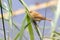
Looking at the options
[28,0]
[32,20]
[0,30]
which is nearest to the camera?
[32,20]

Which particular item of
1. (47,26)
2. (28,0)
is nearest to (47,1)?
(47,26)

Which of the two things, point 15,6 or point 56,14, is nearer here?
point 56,14

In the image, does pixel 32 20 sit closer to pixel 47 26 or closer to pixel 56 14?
pixel 56 14

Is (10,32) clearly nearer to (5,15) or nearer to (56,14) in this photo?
Answer: (5,15)

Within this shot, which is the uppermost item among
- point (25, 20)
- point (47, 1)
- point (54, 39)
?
point (47, 1)

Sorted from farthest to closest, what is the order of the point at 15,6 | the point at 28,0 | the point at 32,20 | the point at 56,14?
the point at 28,0
the point at 15,6
the point at 32,20
the point at 56,14

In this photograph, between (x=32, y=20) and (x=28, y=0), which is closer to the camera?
(x=32, y=20)

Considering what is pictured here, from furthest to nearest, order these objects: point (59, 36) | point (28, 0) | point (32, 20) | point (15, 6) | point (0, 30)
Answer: point (28, 0) → point (15, 6) → point (0, 30) → point (59, 36) → point (32, 20)

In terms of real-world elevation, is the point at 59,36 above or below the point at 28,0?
below

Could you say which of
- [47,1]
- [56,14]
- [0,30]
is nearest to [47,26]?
[47,1]
